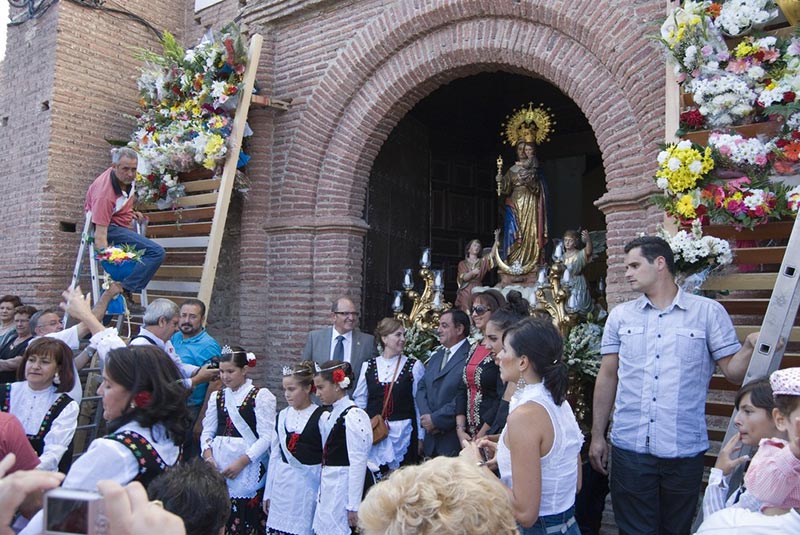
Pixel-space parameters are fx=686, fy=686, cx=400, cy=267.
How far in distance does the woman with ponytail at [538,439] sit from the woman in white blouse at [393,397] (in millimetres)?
2647

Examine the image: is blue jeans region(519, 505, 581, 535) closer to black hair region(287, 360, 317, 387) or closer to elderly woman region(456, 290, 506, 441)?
elderly woman region(456, 290, 506, 441)

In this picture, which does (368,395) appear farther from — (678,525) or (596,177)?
(596,177)

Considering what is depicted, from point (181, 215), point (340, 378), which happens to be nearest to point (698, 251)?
point (340, 378)

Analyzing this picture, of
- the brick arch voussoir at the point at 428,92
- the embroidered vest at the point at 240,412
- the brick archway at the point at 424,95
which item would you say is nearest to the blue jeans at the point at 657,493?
the brick archway at the point at 424,95

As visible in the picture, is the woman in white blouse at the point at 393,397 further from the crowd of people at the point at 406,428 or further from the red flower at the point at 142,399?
the red flower at the point at 142,399

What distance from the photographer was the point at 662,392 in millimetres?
3965

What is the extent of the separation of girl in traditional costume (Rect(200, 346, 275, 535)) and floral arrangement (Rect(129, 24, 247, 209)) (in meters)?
3.61

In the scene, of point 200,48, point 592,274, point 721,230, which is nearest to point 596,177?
point 592,274

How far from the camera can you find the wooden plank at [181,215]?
26.5 feet

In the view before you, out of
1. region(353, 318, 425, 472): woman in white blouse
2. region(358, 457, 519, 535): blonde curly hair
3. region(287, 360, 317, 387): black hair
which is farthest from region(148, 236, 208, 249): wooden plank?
region(358, 457, 519, 535): blonde curly hair

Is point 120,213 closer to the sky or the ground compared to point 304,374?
closer to the sky

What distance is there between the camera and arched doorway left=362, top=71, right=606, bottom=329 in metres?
9.52

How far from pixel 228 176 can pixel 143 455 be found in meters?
5.62

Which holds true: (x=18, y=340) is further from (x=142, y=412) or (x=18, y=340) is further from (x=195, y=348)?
(x=142, y=412)
